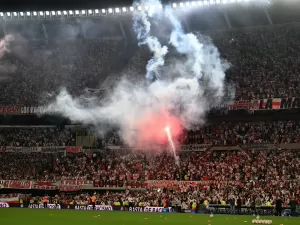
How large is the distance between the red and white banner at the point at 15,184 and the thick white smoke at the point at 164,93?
737 cm

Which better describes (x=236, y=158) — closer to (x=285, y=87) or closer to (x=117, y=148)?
(x=285, y=87)

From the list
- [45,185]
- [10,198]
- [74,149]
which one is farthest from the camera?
[74,149]

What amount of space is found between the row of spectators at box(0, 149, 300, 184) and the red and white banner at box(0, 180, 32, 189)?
1.62 ft

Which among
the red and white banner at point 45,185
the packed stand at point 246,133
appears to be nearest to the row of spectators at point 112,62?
the packed stand at point 246,133

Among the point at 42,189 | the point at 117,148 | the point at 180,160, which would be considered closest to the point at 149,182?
the point at 180,160

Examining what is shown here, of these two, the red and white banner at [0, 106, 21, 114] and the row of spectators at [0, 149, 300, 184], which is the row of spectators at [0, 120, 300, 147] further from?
the red and white banner at [0, 106, 21, 114]

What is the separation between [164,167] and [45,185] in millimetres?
10081

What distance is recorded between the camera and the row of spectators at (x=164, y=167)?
34406 mm

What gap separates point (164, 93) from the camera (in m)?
39.7

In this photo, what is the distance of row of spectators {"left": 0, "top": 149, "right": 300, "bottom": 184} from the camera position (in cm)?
3441

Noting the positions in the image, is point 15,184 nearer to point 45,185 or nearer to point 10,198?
point 10,198

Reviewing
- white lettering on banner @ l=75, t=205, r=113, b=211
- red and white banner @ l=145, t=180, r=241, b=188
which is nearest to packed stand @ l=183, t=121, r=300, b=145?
red and white banner @ l=145, t=180, r=241, b=188

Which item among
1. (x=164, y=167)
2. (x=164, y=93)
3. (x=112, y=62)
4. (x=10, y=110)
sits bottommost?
(x=164, y=167)

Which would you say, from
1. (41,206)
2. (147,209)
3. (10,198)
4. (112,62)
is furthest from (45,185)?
(112,62)
